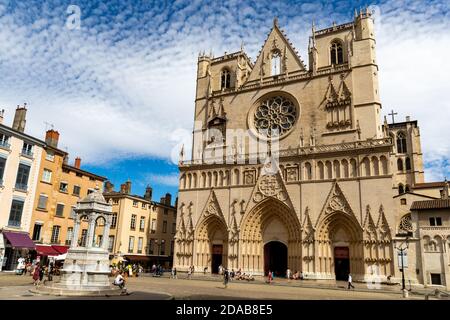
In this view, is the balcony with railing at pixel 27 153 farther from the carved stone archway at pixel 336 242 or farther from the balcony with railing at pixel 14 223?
the carved stone archway at pixel 336 242

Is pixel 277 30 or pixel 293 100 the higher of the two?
pixel 277 30

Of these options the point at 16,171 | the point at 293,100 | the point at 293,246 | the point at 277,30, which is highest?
the point at 277,30

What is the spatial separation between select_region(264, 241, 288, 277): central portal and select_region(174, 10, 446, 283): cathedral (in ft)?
0.36

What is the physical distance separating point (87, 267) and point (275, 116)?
2917 centimetres

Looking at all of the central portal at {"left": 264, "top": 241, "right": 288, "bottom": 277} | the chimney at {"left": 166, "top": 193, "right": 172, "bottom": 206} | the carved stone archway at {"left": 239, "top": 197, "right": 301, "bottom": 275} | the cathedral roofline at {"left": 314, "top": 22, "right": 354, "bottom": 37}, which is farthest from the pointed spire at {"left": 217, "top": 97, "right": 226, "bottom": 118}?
the chimney at {"left": 166, "top": 193, "right": 172, "bottom": 206}

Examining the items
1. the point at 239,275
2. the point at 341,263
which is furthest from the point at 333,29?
the point at 239,275

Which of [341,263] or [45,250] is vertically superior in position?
[45,250]

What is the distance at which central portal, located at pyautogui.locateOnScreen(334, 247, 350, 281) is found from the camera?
112 ft

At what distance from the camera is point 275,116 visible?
4288cm

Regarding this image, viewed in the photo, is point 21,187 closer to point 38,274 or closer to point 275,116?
point 38,274

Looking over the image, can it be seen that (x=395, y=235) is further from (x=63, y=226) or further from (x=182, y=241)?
(x=63, y=226)

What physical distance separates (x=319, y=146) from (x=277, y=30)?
18263 mm

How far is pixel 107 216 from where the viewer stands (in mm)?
22781
